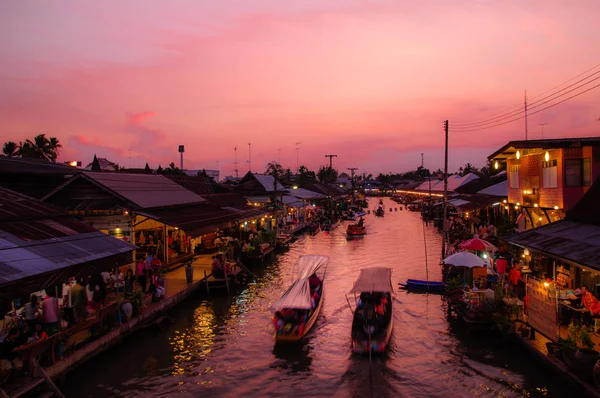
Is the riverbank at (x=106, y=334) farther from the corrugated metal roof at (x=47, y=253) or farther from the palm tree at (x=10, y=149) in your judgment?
the palm tree at (x=10, y=149)

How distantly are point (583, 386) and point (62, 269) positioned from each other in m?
14.3

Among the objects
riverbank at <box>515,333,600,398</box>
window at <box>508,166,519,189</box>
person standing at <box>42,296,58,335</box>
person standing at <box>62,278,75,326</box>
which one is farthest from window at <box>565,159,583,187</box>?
person standing at <box>42,296,58,335</box>

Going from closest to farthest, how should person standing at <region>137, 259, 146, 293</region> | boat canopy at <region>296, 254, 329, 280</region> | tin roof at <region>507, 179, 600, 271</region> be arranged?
tin roof at <region>507, 179, 600, 271</region>, person standing at <region>137, 259, 146, 293</region>, boat canopy at <region>296, 254, 329, 280</region>

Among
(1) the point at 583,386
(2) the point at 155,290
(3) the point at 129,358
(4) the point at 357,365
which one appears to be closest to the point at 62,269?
(3) the point at 129,358

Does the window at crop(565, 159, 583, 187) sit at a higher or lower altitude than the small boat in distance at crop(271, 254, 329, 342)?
higher

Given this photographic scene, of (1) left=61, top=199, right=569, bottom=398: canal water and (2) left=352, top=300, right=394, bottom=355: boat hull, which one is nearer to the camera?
(1) left=61, top=199, right=569, bottom=398: canal water

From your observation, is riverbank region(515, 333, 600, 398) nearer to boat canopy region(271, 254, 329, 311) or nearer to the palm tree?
boat canopy region(271, 254, 329, 311)

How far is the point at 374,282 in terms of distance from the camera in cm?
1798

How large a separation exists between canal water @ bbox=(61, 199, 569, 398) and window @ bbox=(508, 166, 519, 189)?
10083mm

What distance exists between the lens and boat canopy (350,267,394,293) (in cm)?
1723

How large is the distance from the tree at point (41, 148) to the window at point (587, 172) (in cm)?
4767

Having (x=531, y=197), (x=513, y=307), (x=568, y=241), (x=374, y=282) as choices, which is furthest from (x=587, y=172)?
(x=374, y=282)

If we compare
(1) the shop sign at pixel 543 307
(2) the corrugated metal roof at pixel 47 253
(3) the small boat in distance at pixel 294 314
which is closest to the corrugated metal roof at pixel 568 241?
(1) the shop sign at pixel 543 307

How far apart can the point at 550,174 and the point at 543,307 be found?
1126 cm
